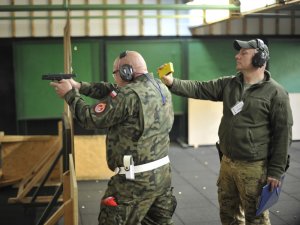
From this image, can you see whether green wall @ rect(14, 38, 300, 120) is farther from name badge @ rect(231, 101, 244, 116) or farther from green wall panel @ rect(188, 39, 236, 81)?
name badge @ rect(231, 101, 244, 116)

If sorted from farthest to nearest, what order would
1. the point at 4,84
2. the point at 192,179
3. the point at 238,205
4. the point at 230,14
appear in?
the point at 4,84, the point at 192,179, the point at 230,14, the point at 238,205

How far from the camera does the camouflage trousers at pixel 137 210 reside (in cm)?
263

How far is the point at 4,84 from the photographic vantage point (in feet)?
26.3

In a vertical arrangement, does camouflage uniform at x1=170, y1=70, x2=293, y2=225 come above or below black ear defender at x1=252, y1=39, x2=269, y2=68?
below

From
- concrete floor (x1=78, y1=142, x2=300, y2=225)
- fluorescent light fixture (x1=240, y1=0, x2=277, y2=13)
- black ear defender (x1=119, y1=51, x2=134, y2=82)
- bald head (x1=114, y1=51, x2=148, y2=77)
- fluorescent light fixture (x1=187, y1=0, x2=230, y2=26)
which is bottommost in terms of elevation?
concrete floor (x1=78, y1=142, x2=300, y2=225)

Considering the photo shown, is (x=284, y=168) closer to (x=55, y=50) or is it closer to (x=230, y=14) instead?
(x=230, y=14)

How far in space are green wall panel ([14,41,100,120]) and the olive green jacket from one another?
216 inches

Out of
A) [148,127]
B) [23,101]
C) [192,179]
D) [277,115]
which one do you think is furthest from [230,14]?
[23,101]

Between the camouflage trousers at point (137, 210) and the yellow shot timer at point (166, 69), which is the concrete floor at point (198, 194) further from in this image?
the yellow shot timer at point (166, 69)

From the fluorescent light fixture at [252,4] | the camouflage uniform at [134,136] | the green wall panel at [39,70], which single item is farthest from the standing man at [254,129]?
the green wall panel at [39,70]

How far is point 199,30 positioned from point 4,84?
13.5 ft

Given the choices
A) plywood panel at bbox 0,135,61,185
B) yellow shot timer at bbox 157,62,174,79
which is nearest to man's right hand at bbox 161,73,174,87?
yellow shot timer at bbox 157,62,174,79

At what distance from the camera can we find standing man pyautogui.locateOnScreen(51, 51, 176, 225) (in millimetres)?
2539

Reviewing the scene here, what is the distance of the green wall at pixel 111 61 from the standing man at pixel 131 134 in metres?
5.53
